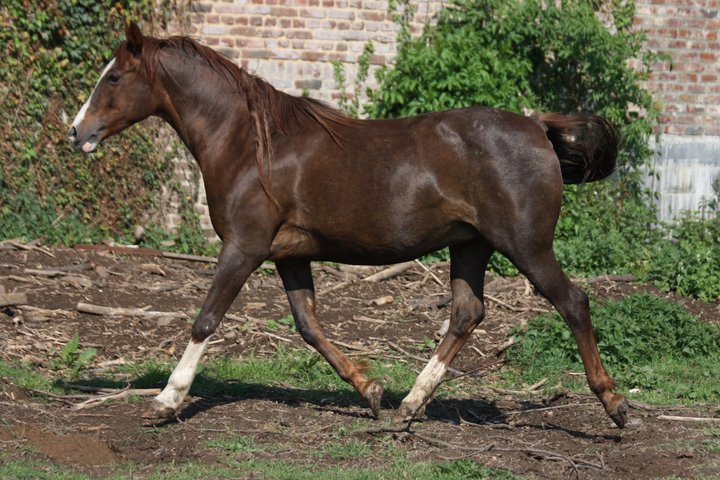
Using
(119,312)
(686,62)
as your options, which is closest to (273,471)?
(119,312)

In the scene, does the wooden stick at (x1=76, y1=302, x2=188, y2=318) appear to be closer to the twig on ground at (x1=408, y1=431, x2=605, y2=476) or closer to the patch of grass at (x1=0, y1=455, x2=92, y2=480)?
the patch of grass at (x1=0, y1=455, x2=92, y2=480)

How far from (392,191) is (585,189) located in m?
6.67

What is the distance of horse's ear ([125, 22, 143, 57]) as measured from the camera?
22.1ft

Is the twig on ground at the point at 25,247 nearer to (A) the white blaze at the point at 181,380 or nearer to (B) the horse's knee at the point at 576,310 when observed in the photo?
(A) the white blaze at the point at 181,380

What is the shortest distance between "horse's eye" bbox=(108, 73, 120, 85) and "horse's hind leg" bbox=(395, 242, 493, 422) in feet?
7.99

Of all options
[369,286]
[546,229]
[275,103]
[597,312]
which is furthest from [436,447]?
[369,286]

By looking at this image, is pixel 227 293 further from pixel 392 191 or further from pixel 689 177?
pixel 689 177

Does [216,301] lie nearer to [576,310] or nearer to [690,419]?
[576,310]

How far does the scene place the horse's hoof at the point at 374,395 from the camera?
22.1 feet

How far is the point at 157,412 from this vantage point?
6387mm

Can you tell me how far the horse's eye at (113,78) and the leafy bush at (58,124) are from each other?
5098 millimetres

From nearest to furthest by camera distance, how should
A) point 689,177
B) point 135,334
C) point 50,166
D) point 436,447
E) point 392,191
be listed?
point 436,447
point 392,191
point 135,334
point 50,166
point 689,177

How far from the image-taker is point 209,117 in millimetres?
6840

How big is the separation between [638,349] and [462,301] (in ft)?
7.88
